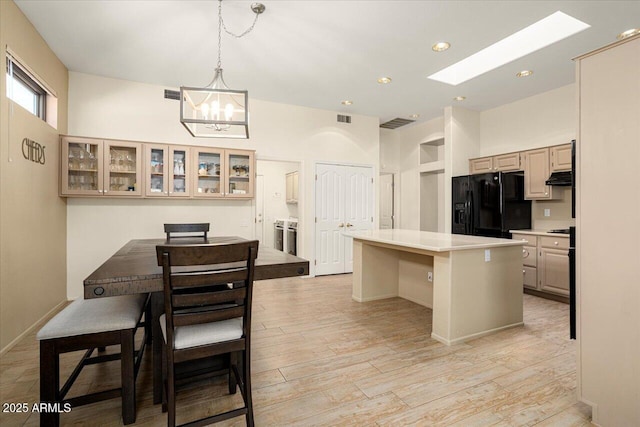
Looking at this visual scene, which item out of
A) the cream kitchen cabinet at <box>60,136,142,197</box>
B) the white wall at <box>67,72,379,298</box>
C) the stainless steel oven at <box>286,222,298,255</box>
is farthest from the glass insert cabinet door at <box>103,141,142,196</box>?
the stainless steel oven at <box>286,222,298,255</box>

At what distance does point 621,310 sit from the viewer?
63.0 inches

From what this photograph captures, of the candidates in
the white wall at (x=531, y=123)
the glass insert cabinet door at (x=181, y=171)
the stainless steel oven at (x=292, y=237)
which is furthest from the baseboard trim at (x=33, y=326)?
the white wall at (x=531, y=123)

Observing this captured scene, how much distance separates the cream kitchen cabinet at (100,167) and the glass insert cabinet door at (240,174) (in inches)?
45.1

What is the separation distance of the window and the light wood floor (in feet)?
7.28

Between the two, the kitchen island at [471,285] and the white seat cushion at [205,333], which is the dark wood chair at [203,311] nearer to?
Result: the white seat cushion at [205,333]

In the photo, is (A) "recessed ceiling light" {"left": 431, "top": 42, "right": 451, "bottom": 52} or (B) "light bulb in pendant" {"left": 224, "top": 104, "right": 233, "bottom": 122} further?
(A) "recessed ceiling light" {"left": 431, "top": 42, "right": 451, "bottom": 52}

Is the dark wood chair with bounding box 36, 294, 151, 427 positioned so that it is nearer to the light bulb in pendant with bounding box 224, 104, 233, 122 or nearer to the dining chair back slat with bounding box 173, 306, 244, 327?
the dining chair back slat with bounding box 173, 306, 244, 327

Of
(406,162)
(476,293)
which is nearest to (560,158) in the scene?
(476,293)

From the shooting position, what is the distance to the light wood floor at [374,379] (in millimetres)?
1796

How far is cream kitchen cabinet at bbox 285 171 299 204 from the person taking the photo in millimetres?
6785

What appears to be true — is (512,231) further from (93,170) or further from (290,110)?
(93,170)

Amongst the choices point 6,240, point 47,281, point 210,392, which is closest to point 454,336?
point 210,392

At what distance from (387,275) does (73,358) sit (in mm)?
3300

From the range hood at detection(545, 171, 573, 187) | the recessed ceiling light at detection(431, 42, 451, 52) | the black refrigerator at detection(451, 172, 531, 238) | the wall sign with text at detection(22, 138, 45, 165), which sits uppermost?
the recessed ceiling light at detection(431, 42, 451, 52)
